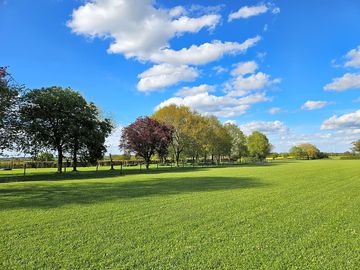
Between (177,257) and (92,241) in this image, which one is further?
(92,241)

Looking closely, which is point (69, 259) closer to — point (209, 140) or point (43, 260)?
point (43, 260)

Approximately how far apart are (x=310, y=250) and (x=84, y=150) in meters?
34.2

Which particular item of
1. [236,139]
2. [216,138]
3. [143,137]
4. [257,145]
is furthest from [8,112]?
[257,145]

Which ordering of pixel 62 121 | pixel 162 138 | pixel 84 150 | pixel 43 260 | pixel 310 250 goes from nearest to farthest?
pixel 43 260 < pixel 310 250 < pixel 62 121 < pixel 84 150 < pixel 162 138

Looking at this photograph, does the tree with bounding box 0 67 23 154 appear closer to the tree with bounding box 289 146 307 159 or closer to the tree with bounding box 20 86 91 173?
the tree with bounding box 20 86 91 173

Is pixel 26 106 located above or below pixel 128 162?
above

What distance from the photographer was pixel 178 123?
→ 59.2m

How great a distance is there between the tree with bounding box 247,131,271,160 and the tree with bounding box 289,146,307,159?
31.4 meters

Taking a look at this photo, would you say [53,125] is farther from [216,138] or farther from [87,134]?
[216,138]

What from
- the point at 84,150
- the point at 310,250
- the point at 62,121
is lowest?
the point at 310,250

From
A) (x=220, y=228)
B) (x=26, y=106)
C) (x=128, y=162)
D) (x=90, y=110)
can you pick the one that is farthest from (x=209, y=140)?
(x=220, y=228)

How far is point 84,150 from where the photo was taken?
37281mm

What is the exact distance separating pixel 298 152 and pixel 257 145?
3789 centimetres

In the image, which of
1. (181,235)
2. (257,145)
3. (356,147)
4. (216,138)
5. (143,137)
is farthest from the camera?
(356,147)
